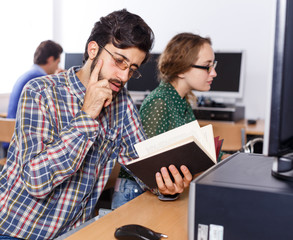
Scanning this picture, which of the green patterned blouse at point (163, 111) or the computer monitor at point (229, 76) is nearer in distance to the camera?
the green patterned blouse at point (163, 111)

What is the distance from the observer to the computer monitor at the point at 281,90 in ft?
2.43

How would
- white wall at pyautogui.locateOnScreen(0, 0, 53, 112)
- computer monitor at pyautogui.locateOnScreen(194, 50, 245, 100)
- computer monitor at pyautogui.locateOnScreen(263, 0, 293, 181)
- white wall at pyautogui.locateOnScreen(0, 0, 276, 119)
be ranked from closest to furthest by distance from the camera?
computer monitor at pyautogui.locateOnScreen(263, 0, 293, 181) < computer monitor at pyautogui.locateOnScreen(194, 50, 245, 100) < white wall at pyautogui.locateOnScreen(0, 0, 276, 119) < white wall at pyautogui.locateOnScreen(0, 0, 53, 112)

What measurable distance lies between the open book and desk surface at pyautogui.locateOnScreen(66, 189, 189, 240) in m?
0.12

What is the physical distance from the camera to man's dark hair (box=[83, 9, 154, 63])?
4.53 ft

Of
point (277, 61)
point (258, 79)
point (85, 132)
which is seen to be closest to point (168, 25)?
point (258, 79)

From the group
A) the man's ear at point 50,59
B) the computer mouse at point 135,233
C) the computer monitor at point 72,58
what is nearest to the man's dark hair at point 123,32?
the computer mouse at point 135,233

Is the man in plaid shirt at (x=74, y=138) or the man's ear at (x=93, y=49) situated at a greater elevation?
the man's ear at (x=93, y=49)

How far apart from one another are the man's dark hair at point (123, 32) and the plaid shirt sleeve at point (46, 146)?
33 cm

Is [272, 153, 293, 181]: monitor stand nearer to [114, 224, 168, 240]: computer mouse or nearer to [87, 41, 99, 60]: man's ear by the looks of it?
[114, 224, 168, 240]: computer mouse

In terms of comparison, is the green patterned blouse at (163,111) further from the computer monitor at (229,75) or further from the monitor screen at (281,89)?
the computer monitor at (229,75)

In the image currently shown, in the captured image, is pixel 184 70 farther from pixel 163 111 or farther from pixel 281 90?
pixel 281 90

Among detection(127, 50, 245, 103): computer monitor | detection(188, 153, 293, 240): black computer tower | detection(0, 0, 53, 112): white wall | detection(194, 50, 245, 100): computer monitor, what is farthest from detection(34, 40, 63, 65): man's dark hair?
detection(188, 153, 293, 240): black computer tower

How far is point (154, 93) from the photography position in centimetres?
193

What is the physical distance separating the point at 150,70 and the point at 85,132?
2.69m
